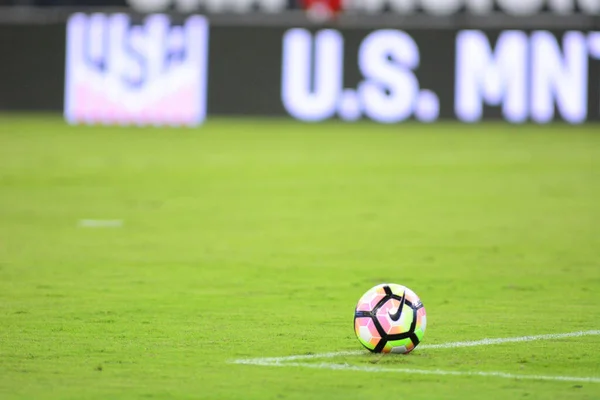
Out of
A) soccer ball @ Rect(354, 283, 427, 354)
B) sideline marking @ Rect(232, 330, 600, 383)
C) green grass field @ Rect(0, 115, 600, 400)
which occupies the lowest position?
green grass field @ Rect(0, 115, 600, 400)

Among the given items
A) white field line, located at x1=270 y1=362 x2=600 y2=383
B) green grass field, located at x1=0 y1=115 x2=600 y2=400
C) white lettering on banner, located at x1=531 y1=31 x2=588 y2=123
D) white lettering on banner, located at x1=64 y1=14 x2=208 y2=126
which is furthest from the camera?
white lettering on banner, located at x1=64 y1=14 x2=208 y2=126

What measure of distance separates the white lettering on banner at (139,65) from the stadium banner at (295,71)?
23 millimetres

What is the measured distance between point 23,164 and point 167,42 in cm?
874

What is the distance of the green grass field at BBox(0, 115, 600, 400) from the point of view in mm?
7395

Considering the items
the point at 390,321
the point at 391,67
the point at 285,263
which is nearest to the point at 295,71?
the point at 391,67

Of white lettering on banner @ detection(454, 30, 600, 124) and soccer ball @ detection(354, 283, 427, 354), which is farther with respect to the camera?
white lettering on banner @ detection(454, 30, 600, 124)

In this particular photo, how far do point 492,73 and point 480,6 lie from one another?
1.49m

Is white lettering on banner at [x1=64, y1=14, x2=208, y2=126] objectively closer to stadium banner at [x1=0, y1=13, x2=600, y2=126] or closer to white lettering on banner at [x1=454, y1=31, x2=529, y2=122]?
stadium banner at [x1=0, y1=13, x2=600, y2=126]

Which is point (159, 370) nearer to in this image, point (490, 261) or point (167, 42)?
point (490, 261)

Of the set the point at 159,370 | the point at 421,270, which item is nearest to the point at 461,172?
the point at 421,270

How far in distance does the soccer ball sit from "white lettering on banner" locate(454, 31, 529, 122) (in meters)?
23.2

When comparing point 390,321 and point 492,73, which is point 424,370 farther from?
point 492,73

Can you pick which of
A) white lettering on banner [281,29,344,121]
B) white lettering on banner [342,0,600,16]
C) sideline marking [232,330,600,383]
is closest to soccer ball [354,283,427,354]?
sideline marking [232,330,600,383]

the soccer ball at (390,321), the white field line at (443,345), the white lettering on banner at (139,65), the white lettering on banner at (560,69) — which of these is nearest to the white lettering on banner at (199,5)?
the white lettering on banner at (139,65)
